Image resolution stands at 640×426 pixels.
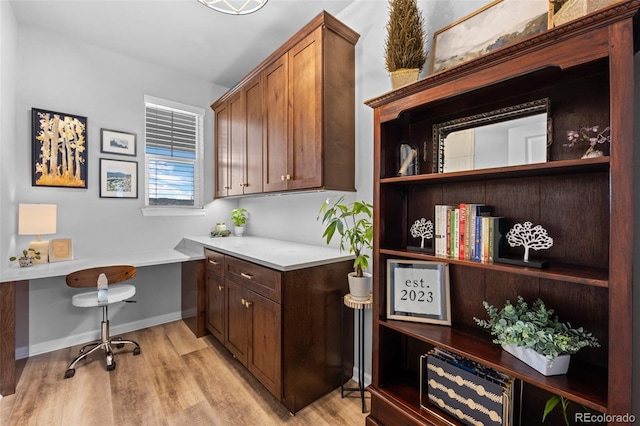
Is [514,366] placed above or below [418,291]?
below

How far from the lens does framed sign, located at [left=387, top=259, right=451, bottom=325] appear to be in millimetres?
1447

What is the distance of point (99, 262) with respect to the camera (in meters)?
2.56

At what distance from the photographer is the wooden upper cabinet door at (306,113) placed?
192 centimetres

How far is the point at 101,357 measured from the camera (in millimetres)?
2430

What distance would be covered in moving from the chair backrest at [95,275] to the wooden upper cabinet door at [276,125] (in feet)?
4.25

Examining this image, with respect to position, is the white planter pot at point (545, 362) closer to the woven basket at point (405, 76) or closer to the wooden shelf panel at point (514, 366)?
the wooden shelf panel at point (514, 366)

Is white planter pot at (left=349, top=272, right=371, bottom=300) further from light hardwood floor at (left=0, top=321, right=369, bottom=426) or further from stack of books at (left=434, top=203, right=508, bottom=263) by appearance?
light hardwood floor at (left=0, top=321, right=369, bottom=426)

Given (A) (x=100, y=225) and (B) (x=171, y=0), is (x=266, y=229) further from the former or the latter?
(B) (x=171, y=0)

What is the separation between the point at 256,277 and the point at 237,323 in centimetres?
53

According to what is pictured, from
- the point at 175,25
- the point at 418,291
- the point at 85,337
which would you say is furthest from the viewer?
the point at 85,337

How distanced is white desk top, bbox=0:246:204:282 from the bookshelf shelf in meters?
2.06

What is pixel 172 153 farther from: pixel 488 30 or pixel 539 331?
pixel 539 331

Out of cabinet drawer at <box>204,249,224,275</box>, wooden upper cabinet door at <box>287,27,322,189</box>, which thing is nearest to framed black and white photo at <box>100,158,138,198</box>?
cabinet drawer at <box>204,249,224,275</box>

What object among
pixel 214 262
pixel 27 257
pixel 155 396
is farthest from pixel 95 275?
pixel 155 396
